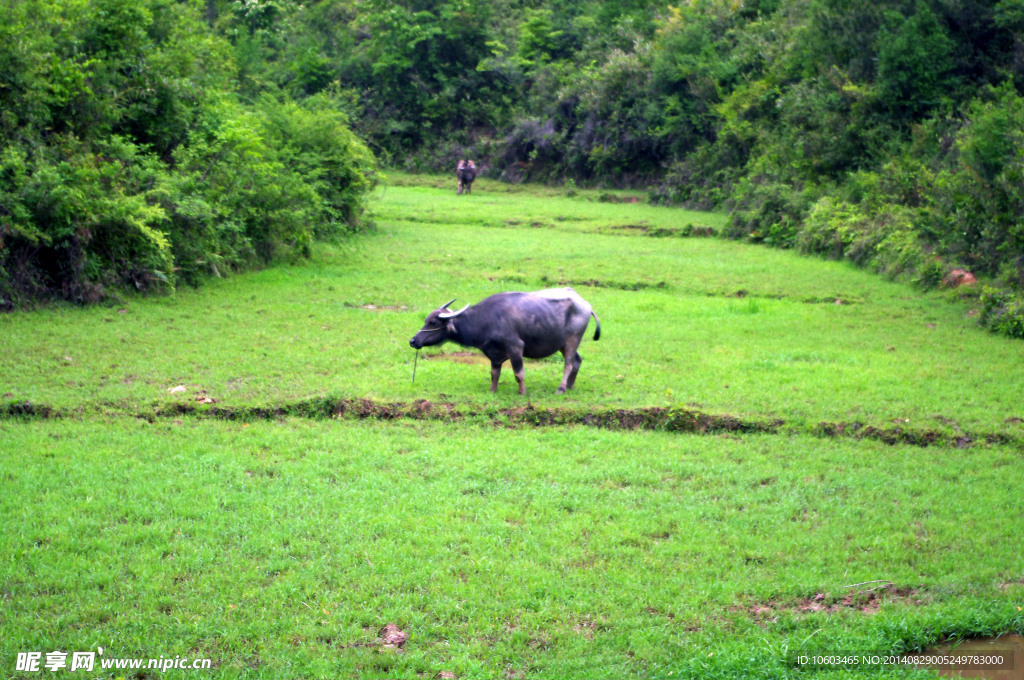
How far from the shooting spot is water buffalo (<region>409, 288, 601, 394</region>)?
28.8 feet

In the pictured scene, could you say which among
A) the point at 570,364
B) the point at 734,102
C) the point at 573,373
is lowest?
the point at 573,373

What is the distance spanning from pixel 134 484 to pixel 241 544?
1.33 m

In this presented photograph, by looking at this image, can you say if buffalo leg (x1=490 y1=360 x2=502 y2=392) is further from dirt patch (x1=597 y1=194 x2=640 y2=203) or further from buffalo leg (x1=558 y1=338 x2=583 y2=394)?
dirt patch (x1=597 y1=194 x2=640 y2=203)

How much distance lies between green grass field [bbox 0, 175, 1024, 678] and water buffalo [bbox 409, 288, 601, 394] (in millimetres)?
442

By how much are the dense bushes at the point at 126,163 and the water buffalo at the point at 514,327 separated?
5.29 m

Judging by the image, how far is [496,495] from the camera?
21.2 feet

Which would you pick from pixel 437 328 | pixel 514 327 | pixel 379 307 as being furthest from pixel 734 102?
pixel 437 328

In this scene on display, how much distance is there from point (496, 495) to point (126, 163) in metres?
9.52

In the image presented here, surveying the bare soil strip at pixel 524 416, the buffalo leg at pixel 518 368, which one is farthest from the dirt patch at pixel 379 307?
the bare soil strip at pixel 524 416

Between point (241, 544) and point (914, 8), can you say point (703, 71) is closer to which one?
point (914, 8)

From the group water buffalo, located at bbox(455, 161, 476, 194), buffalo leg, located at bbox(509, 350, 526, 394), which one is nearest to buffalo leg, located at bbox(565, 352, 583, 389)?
buffalo leg, located at bbox(509, 350, 526, 394)

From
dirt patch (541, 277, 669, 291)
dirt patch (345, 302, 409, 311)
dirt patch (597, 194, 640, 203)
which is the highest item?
dirt patch (597, 194, 640, 203)

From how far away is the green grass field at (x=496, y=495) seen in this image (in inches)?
185

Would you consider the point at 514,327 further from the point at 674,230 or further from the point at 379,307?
the point at 674,230
